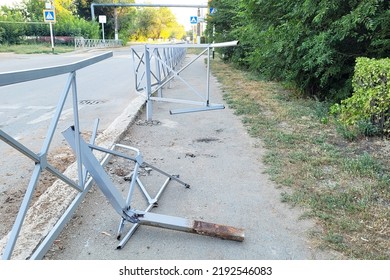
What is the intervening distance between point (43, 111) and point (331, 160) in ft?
17.0

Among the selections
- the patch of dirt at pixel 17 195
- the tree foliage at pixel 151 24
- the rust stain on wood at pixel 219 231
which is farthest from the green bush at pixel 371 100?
the tree foliage at pixel 151 24

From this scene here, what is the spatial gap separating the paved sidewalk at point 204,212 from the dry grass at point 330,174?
15 cm

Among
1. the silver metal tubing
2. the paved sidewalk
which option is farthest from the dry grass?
the silver metal tubing

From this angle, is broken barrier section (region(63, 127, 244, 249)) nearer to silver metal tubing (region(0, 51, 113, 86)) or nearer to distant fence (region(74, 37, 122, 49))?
silver metal tubing (region(0, 51, 113, 86))

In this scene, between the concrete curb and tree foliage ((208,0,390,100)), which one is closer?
the concrete curb

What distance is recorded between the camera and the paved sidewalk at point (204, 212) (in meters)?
2.30

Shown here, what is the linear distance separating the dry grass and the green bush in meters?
0.23

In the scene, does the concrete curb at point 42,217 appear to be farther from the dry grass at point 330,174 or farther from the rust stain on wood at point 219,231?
the dry grass at point 330,174

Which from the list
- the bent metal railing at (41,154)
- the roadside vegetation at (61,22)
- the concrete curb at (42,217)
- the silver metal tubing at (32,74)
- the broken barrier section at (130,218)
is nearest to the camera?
the silver metal tubing at (32,74)

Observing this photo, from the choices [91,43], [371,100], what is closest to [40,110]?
[371,100]

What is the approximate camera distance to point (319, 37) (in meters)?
5.44

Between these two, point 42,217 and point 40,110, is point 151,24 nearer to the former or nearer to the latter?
point 40,110

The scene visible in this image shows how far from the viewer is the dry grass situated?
95.6 inches

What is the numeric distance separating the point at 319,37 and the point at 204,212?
12.8ft
